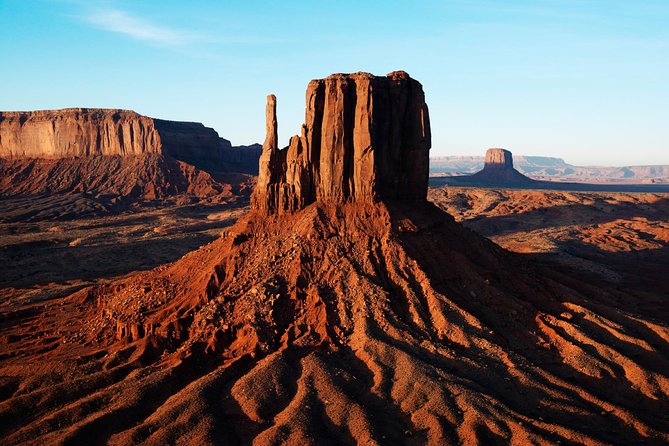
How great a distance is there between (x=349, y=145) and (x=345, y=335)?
14808 mm

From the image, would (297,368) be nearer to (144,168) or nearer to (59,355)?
(59,355)

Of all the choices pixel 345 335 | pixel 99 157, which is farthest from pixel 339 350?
pixel 99 157

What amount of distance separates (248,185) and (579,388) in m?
149

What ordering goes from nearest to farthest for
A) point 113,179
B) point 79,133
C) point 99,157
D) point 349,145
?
point 349,145 → point 113,179 → point 79,133 → point 99,157

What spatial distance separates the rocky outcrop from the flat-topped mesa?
142m

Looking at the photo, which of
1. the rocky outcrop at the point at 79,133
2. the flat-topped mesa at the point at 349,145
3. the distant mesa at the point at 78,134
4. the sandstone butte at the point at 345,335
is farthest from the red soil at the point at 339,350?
the rocky outcrop at the point at 79,133

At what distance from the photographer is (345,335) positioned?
33.7m

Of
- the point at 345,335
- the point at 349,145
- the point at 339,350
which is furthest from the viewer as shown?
the point at 349,145

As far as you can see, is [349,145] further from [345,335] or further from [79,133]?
[79,133]

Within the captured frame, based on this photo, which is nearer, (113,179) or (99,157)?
(113,179)

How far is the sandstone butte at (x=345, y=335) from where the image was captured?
2606 cm

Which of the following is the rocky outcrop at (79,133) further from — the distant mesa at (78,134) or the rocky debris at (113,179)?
the rocky debris at (113,179)

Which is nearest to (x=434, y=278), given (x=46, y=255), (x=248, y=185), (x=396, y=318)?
(x=396, y=318)

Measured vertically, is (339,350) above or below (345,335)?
below
